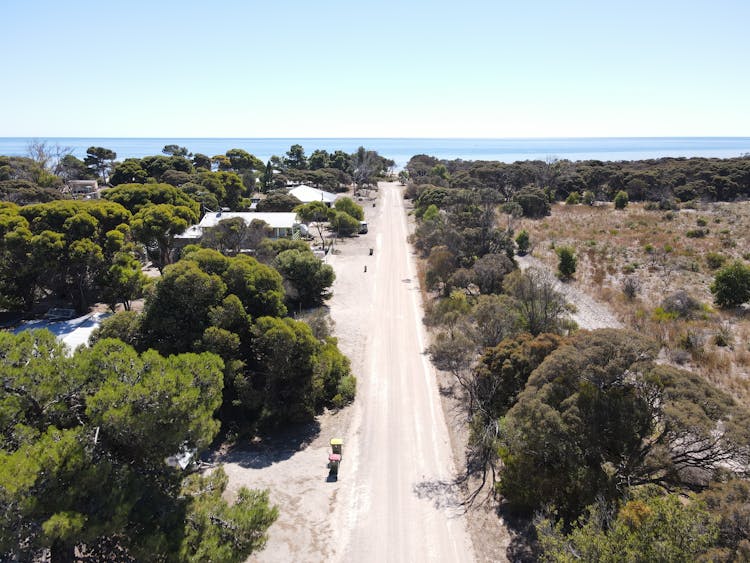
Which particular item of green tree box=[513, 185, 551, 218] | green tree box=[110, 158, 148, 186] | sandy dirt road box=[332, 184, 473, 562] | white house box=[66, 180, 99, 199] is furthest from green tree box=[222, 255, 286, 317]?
white house box=[66, 180, 99, 199]

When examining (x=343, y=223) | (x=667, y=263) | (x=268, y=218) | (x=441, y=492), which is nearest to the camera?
(x=441, y=492)

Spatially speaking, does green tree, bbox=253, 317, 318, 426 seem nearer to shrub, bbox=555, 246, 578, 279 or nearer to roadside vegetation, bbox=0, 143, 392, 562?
roadside vegetation, bbox=0, 143, 392, 562

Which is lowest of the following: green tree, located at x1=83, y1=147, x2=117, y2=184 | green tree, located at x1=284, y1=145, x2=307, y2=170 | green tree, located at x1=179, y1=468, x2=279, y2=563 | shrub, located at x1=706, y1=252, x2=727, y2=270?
green tree, located at x1=179, y1=468, x2=279, y2=563

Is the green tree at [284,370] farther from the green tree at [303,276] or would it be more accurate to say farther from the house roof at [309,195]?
the house roof at [309,195]

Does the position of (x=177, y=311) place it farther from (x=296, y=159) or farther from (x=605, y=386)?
(x=296, y=159)

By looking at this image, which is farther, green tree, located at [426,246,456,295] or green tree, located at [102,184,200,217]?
green tree, located at [102,184,200,217]

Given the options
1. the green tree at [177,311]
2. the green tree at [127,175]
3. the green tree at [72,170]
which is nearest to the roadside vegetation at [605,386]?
the green tree at [177,311]

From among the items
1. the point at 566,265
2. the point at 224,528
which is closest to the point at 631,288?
A: the point at 566,265
